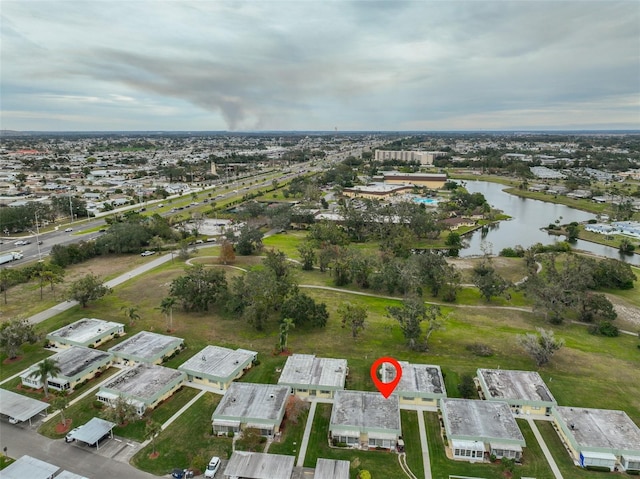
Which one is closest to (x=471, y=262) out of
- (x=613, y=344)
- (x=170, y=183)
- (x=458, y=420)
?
(x=613, y=344)

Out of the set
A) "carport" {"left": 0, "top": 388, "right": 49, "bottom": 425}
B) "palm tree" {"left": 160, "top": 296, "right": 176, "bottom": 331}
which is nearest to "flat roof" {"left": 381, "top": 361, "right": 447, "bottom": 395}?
"palm tree" {"left": 160, "top": 296, "right": 176, "bottom": 331}

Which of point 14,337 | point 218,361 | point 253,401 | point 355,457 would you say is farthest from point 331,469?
point 14,337

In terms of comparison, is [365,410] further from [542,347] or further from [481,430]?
[542,347]

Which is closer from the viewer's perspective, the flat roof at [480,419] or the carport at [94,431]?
the carport at [94,431]

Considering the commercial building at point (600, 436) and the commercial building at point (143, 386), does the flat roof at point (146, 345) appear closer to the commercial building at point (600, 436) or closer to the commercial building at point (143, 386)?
the commercial building at point (143, 386)

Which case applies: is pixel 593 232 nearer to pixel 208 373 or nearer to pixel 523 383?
pixel 523 383

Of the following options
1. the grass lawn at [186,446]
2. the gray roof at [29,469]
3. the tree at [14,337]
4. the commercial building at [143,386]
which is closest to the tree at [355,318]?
the grass lawn at [186,446]

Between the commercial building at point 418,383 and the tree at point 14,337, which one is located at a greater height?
the tree at point 14,337
